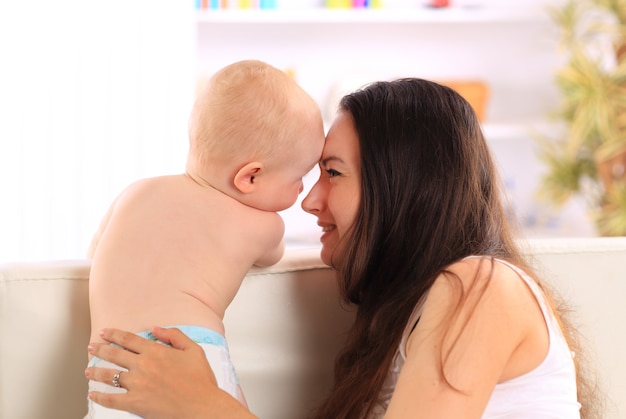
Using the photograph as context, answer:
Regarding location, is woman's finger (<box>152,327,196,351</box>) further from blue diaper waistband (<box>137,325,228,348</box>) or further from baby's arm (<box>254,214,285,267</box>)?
baby's arm (<box>254,214,285,267</box>)

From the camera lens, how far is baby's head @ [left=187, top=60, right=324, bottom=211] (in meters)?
1.54

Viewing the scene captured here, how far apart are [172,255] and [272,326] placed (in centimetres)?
28

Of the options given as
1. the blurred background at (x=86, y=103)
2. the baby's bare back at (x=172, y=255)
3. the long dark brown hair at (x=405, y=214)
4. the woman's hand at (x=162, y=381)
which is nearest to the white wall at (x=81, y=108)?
the blurred background at (x=86, y=103)

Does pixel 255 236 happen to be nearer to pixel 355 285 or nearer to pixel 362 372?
pixel 355 285

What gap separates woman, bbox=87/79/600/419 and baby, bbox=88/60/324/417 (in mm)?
53

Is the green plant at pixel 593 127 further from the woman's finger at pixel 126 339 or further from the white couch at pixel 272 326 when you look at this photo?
the woman's finger at pixel 126 339

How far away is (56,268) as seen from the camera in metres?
1.53

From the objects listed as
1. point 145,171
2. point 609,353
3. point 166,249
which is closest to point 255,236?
point 166,249

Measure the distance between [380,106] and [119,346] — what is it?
589mm

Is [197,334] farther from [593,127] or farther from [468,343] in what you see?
[593,127]

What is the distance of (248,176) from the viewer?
5.16 ft

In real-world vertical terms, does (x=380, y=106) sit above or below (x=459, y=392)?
above

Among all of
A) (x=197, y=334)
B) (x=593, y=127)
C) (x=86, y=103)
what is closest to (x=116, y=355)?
(x=197, y=334)

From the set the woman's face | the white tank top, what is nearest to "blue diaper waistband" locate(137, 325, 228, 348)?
the woman's face
